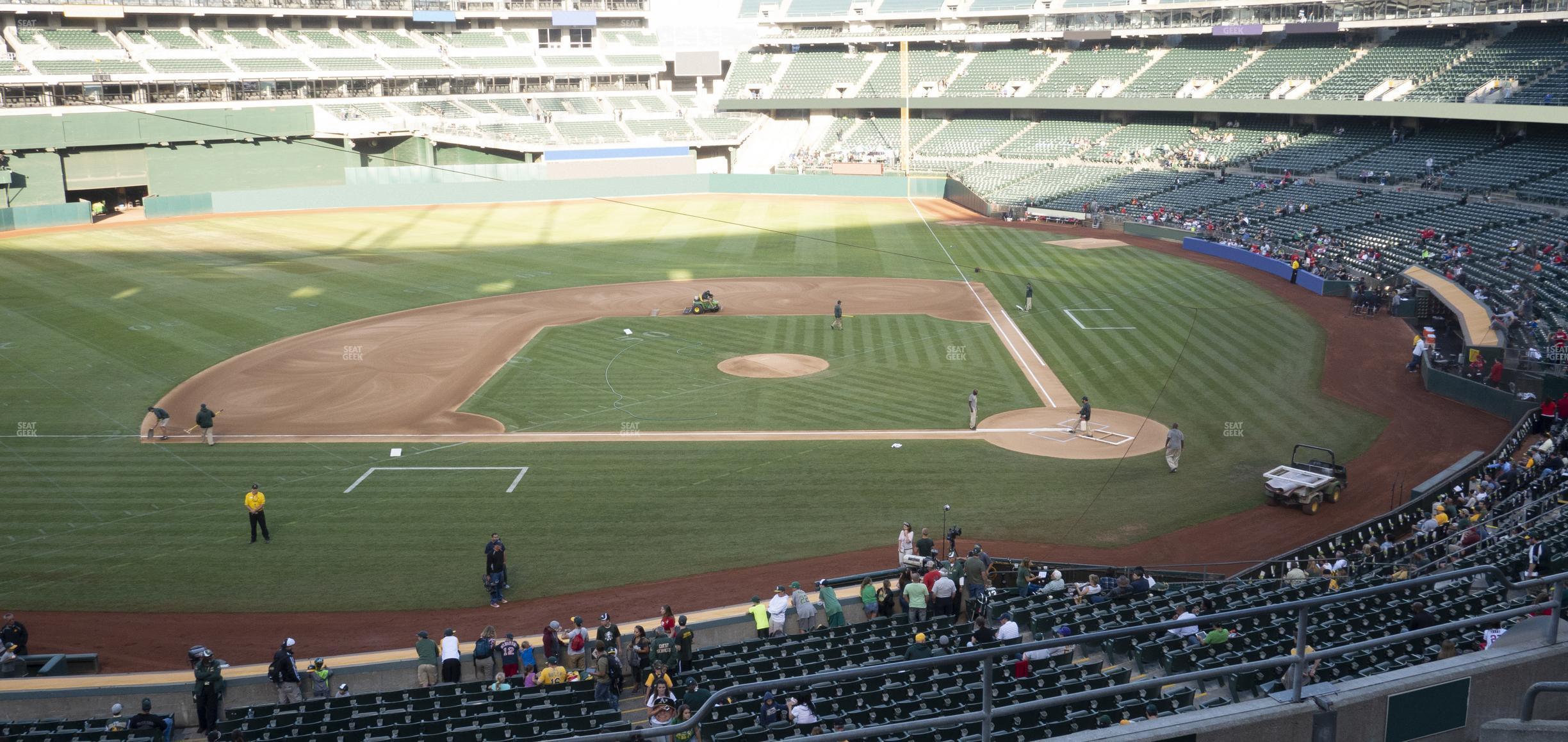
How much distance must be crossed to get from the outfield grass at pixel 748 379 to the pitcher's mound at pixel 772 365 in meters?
0.39

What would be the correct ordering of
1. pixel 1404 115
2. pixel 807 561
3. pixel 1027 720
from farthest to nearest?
pixel 1404 115
pixel 807 561
pixel 1027 720

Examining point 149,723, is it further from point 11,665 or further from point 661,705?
point 661,705

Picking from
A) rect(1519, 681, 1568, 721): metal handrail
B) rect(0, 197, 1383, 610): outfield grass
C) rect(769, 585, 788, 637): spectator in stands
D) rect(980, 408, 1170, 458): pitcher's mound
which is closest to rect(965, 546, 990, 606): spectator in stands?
rect(769, 585, 788, 637): spectator in stands

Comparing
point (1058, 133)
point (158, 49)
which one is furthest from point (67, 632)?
point (1058, 133)

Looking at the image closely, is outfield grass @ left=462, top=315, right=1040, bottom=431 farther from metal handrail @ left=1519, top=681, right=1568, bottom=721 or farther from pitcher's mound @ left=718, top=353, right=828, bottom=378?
metal handrail @ left=1519, top=681, right=1568, bottom=721

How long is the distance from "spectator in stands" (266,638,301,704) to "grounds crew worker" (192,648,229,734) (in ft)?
2.31

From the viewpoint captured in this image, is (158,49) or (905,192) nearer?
(158,49)

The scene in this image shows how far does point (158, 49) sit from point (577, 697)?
240ft

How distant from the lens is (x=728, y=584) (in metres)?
20.7

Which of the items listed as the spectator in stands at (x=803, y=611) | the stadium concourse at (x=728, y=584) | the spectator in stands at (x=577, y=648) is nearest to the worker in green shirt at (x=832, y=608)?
the spectator in stands at (x=803, y=611)

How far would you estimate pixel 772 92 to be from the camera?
309ft

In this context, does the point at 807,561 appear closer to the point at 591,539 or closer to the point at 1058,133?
the point at 591,539

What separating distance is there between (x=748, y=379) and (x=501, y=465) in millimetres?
9392

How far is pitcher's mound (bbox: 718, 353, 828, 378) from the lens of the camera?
34844mm
